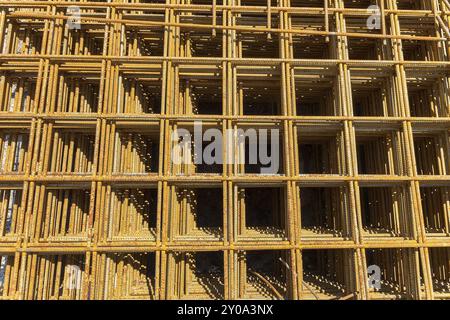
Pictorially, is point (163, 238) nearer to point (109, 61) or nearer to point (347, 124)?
point (109, 61)

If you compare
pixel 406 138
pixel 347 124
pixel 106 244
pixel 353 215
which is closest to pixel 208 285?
pixel 106 244

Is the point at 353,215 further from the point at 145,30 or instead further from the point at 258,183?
the point at 145,30

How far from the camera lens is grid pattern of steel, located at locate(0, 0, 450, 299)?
6.23 m

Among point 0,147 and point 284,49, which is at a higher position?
point 284,49

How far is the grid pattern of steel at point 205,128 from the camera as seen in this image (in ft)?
20.4

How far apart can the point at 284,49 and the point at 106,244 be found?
601 cm

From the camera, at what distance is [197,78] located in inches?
298

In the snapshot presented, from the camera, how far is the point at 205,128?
23.0ft

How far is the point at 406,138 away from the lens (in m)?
6.65
